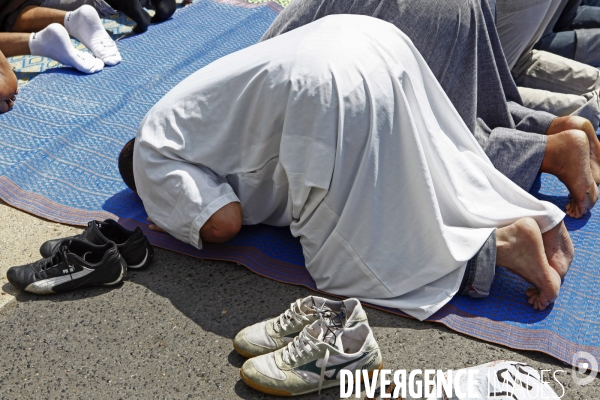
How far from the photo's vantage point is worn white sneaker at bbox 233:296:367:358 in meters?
2.10

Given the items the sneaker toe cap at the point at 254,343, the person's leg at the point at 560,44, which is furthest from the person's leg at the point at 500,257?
the person's leg at the point at 560,44

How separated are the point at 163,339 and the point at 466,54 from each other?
1771 millimetres

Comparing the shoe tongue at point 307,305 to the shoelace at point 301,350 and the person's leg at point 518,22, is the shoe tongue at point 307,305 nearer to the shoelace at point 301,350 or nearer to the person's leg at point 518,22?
the shoelace at point 301,350

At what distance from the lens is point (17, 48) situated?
4102 millimetres

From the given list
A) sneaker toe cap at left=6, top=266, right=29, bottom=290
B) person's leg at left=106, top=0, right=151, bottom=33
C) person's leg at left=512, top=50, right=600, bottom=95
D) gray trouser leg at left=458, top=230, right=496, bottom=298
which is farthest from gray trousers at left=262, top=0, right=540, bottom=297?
person's leg at left=106, top=0, right=151, bottom=33

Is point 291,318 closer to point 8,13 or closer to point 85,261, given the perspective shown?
point 85,261

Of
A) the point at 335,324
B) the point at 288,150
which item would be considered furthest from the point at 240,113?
the point at 335,324

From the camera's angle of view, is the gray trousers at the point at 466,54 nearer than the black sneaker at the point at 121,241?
No

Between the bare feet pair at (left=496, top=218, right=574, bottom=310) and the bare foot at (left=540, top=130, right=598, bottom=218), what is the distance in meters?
0.49

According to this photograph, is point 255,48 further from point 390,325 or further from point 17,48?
point 17,48

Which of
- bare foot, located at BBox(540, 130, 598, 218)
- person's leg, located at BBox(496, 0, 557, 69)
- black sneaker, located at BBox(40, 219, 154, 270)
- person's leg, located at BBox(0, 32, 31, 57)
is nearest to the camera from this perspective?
black sneaker, located at BBox(40, 219, 154, 270)

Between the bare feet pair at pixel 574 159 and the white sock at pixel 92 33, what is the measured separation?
278 centimetres

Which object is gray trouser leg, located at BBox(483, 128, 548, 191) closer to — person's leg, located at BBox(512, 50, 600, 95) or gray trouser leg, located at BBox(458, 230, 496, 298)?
gray trouser leg, located at BBox(458, 230, 496, 298)

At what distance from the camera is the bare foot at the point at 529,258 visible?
2322mm
